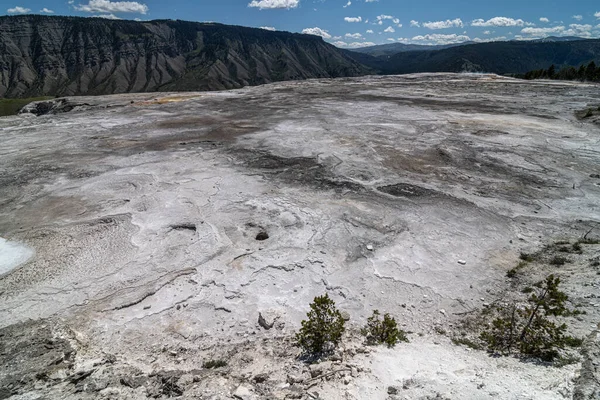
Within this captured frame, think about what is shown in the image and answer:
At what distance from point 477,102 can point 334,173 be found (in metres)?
20.6

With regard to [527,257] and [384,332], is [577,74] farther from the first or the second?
[384,332]

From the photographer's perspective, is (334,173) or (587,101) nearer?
(334,173)

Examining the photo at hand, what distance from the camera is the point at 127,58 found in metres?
153

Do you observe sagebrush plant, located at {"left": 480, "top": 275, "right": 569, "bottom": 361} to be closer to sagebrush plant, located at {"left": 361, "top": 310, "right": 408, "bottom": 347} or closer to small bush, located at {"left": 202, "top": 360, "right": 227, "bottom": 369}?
sagebrush plant, located at {"left": 361, "top": 310, "right": 408, "bottom": 347}

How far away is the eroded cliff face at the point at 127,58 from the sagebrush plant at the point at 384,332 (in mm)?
151715

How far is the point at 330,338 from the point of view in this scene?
478cm

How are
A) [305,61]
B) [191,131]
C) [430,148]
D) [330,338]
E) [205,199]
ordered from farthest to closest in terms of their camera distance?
[305,61] < [191,131] < [430,148] < [205,199] < [330,338]

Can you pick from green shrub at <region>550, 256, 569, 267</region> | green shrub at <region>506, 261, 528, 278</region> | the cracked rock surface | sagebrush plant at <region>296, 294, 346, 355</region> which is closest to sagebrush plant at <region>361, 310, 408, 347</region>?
the cracked rock surface

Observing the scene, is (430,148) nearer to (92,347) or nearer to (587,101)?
(92,347)

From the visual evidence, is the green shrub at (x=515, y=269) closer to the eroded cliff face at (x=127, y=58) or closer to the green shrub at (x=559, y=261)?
the green shrub at (x=559, y=261)

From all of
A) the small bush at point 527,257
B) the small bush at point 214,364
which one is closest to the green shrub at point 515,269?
the small bush at point 527,257

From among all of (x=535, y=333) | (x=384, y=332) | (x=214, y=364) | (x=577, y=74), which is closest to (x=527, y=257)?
(x=535, y=333)

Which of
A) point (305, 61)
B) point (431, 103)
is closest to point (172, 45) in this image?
point (305, 61)

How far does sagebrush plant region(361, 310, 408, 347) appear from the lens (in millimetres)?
4879
